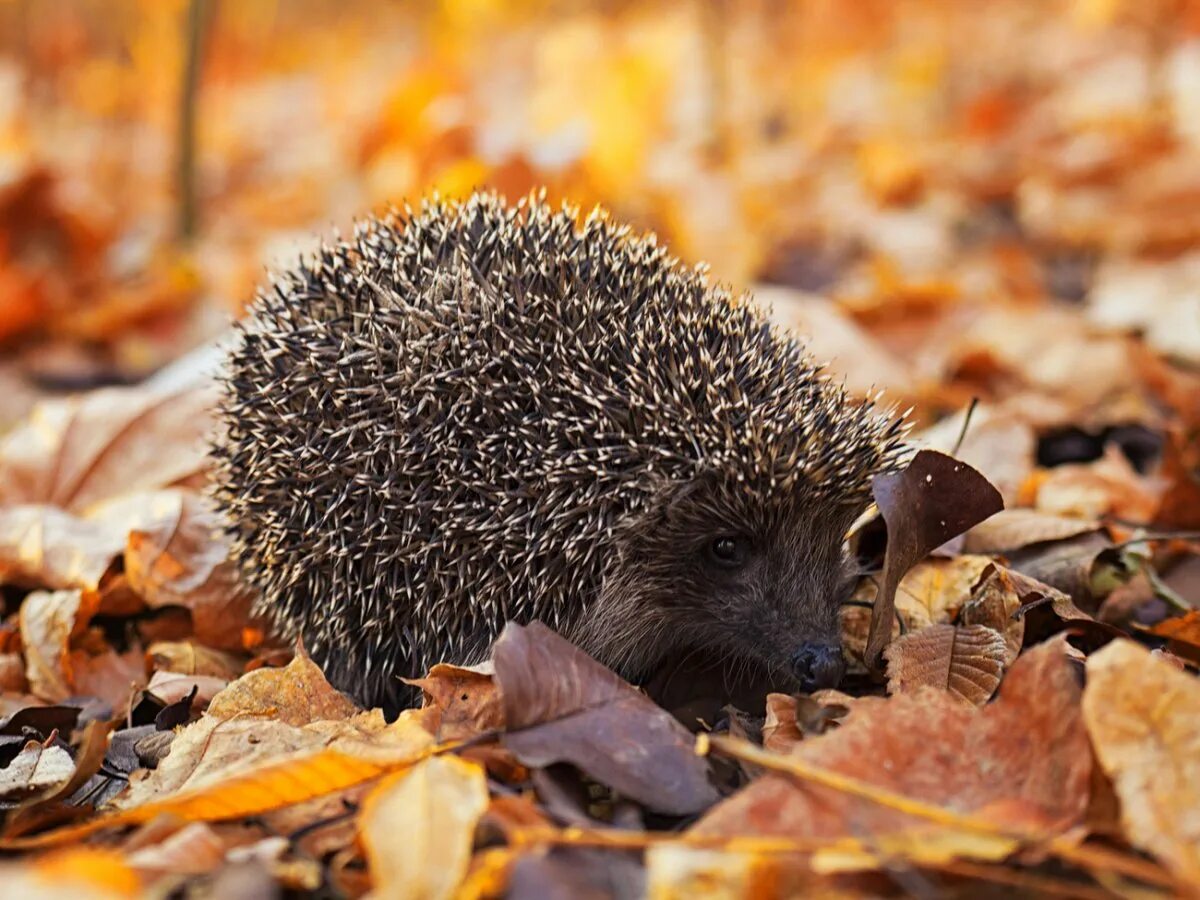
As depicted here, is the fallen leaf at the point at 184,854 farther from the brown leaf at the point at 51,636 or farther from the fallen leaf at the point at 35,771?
the brown leaf at the point at 51,636

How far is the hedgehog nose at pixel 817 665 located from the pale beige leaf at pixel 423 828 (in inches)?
49.8

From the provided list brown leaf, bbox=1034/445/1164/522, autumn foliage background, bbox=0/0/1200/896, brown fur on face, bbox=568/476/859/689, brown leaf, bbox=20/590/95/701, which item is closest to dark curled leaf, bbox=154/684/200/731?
A: autumn foliage background, bbox=0/0/1200/896

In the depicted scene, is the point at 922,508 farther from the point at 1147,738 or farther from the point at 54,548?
the point at 54,548

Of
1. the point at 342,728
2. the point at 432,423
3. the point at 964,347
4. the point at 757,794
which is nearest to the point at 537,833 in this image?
the point at 757,794

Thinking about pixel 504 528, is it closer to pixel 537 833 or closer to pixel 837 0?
pixel 537 833

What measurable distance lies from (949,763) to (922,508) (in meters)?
0.93

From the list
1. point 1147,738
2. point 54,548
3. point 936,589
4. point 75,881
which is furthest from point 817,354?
point 75,881

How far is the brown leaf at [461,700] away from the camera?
10.8ft

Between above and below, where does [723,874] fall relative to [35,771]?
above

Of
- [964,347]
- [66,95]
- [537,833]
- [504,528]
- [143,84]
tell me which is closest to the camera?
[537,833]

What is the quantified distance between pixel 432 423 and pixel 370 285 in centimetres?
57

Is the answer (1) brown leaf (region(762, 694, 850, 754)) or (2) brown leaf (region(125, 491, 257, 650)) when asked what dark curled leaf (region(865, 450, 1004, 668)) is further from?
(2) brown leaf (region(125, 491, 257, 650))

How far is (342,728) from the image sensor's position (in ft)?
Answer: 11.0

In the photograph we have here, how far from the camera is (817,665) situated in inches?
143
